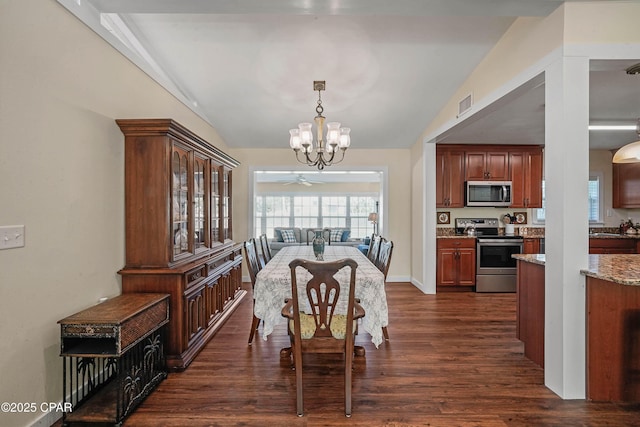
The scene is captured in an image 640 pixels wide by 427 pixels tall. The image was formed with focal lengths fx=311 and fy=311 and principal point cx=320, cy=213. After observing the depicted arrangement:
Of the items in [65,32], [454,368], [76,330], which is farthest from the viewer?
[454,368]

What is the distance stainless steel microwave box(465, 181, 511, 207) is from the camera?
504cm

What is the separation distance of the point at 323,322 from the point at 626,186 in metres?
6.22

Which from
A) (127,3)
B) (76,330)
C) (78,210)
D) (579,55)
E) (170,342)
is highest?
(127,3)

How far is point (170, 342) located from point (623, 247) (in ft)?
20.6

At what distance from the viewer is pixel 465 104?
3463 millimetres

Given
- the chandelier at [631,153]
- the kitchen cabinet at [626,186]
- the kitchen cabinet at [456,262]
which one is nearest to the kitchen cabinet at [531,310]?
the chandelier at [631,153]

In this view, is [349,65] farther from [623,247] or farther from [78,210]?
[623,247]

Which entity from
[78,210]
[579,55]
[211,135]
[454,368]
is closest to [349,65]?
[579,55]

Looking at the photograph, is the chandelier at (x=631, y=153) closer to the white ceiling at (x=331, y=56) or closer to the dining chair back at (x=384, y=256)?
the white ceiling at (x=331, y=56)

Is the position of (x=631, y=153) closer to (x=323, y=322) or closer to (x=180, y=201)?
(x=323, y=322)

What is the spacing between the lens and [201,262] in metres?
2.89

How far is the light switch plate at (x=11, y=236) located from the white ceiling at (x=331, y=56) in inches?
55.0

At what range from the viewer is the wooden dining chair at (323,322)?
1.87 meters

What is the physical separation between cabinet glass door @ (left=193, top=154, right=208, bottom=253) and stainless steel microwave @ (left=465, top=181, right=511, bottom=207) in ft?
13.2
